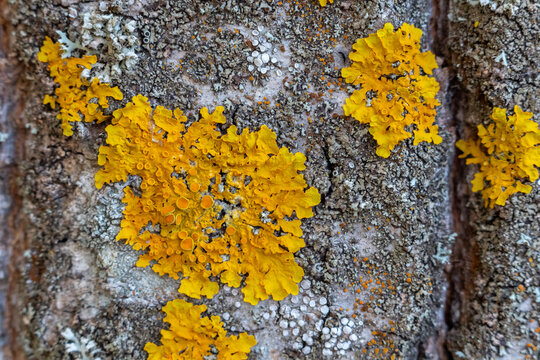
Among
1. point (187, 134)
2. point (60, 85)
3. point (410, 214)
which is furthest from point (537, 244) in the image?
point (60, 85)

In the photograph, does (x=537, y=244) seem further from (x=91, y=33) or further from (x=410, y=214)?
(x=91, y=33)

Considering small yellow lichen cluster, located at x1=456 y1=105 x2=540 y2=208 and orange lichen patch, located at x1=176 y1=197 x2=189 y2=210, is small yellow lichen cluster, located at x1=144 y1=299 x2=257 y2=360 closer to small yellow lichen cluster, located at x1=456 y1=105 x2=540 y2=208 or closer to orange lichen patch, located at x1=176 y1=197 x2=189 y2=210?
orange lichen patch, located at x1=176 y1=197 x2=189 y2=210

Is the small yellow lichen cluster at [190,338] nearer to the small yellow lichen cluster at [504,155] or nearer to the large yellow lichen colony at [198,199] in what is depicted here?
the large yellow lichen colony at [198,199]

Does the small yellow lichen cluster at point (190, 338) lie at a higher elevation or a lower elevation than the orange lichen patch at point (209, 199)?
lower

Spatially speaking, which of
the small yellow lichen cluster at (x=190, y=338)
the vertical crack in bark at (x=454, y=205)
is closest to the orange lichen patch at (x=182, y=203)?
the small yellow lichen cluster at (x=190, y=338)

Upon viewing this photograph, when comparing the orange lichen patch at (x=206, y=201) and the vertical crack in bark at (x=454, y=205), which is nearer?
the orange lichen patch at (x=206, y=201)

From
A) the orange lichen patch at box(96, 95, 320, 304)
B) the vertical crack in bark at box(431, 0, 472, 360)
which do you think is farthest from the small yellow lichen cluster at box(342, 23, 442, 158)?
the orange lichen patch at box(96, 95, 320, 304)

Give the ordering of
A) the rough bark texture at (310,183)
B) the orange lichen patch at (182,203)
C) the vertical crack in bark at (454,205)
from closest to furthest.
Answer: the orange lichen patch at (182,203) → the rough bark texture at (310,183) → the vertical crack in bark at (454,205)
